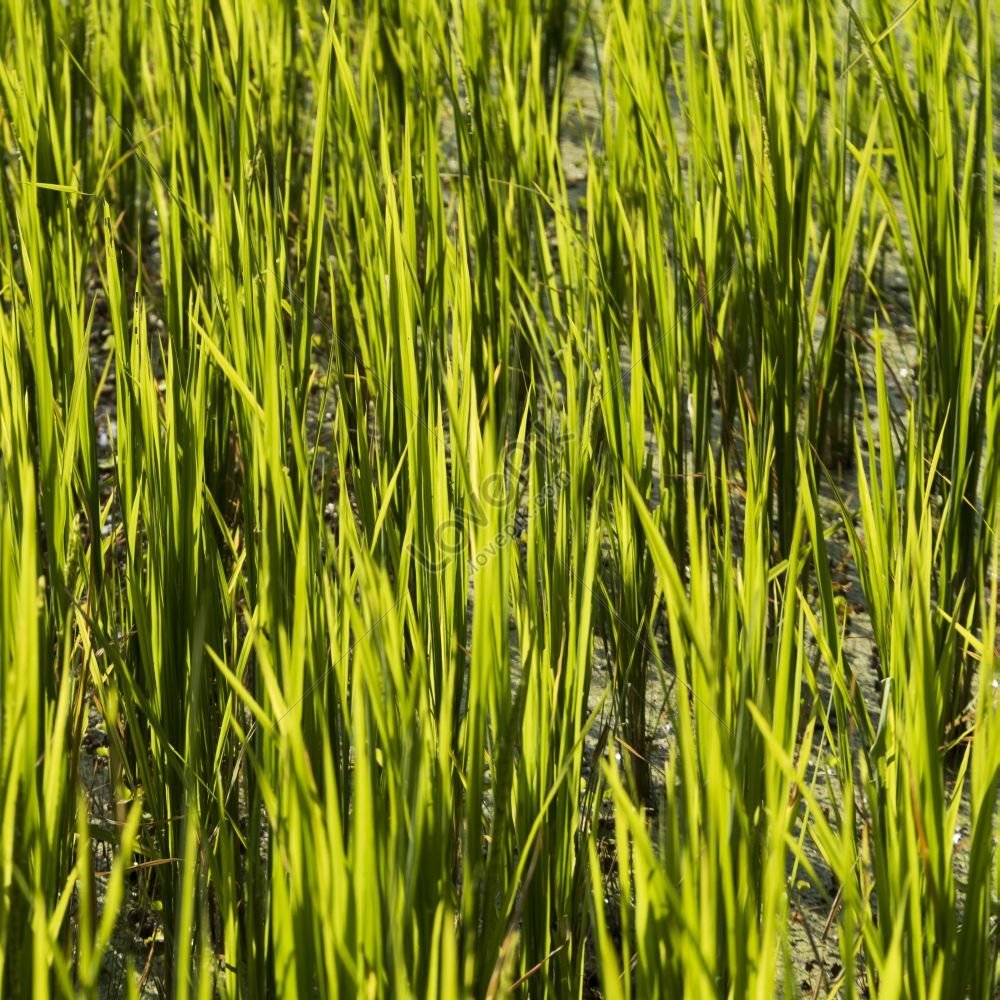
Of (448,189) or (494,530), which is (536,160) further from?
(494,530)

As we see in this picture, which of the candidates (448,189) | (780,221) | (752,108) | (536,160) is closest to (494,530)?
(780,221)

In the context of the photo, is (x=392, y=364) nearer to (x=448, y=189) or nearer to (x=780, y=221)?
(x=780, y=221)

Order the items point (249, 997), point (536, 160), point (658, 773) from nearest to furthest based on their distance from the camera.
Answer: point (249, 997) → point (658, 773) → point (536, 160)

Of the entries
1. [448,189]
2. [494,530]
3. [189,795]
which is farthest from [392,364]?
[448,189]

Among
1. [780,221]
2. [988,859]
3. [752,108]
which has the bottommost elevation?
[988,859]

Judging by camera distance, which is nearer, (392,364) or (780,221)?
(392,364)

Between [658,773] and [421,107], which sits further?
[421,107]

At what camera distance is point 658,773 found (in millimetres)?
1373

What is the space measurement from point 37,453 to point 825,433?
3.51ft

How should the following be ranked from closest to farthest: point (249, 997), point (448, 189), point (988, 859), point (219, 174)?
1. point (988, 859)
2. point (249, 997)
3. point (219, 174)
4. point (448, 189)

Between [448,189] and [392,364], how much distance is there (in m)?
1.40

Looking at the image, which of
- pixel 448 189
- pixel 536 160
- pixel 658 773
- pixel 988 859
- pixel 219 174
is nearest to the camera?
pixel 988 859

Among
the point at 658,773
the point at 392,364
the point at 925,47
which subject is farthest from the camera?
the point at 925,47

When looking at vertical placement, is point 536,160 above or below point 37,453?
above
